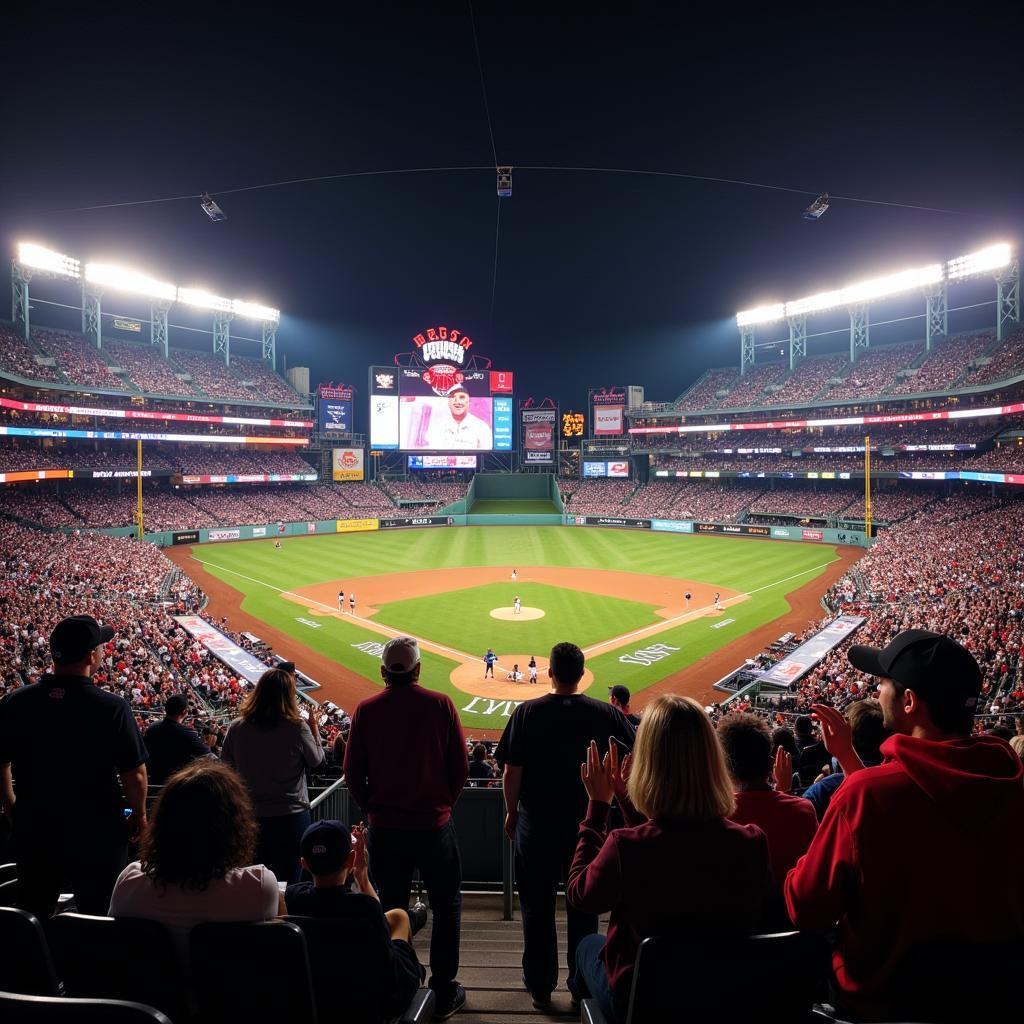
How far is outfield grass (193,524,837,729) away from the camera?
23219 mm

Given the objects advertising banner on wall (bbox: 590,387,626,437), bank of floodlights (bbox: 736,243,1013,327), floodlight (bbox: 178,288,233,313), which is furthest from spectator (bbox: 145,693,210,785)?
advertising banner on wall (bbox: 590,387,626,437)

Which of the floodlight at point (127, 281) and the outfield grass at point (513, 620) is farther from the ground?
the floodlight at point (127, 281)

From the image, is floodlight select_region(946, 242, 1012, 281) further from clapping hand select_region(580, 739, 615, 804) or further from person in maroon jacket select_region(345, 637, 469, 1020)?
clapping hand select_region(580, 739, 615, 804)

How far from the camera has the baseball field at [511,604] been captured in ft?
69.9

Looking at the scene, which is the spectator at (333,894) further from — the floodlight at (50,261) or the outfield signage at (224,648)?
the floodlight at (50,261)

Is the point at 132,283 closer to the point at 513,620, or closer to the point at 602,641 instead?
the point at 513,620

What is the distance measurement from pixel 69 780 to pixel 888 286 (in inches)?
2795

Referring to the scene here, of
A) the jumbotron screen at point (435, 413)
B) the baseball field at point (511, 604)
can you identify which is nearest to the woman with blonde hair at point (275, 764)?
the baseball field at point (511, 604)

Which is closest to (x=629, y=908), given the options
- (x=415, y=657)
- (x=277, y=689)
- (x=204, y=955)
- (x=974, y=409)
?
(x=204, y=955)

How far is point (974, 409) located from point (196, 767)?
60.0 m

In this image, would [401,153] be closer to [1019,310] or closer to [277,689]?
[277,689]

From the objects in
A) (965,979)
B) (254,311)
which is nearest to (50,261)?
(254,311)

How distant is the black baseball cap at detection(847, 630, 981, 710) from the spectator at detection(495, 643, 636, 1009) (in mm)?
2054

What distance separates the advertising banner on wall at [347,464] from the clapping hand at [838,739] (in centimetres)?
7245
